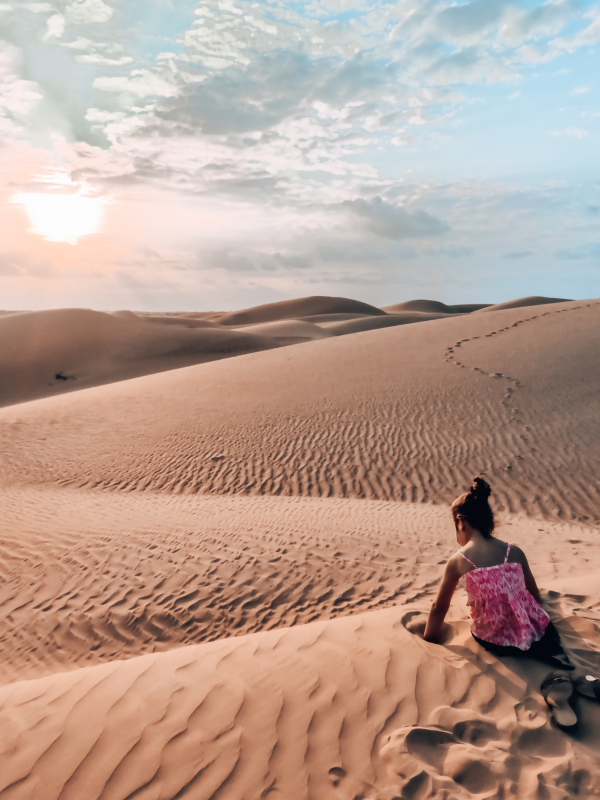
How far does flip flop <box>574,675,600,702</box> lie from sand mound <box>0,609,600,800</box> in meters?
0.15

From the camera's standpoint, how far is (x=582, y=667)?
350cm

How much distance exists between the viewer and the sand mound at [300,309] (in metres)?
85.5

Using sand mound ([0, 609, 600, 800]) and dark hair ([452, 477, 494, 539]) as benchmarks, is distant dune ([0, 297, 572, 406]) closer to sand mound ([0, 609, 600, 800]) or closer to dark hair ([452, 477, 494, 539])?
sand mound ([0, 609, 600, 800])

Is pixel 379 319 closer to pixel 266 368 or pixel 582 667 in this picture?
pixel 266 368

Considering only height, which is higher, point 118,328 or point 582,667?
point 118,328

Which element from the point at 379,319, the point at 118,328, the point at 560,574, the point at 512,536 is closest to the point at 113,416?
the point at 512,536

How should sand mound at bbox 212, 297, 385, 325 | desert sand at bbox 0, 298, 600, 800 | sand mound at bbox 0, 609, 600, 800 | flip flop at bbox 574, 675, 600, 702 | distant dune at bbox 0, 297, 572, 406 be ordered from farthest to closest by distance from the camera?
1. sand mound at bbox 212, 297, 385, 325
2. distant dune at bbox 0, 297, 572, 406
3. flip flop at bbox 574, 675, 600, 702
4. desert sand at bbox 0, 298, 600, 800
5. sand mound at bbox 0, 609, 600, 800

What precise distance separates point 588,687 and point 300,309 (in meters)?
87.6

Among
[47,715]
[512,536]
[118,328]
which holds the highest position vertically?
[118,328]

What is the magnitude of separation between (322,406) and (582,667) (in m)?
11.7

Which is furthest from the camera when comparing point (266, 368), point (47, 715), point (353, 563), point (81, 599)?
point (266, 368)

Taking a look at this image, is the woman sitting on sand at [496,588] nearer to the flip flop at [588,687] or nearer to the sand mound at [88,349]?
the flip flop at [588,687]

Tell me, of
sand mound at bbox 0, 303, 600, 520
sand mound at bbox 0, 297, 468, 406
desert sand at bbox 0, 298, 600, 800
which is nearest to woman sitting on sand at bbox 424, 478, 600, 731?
desert sand at bbox 0, 298, 600, 800

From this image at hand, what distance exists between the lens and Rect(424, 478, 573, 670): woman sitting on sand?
3520 mm
